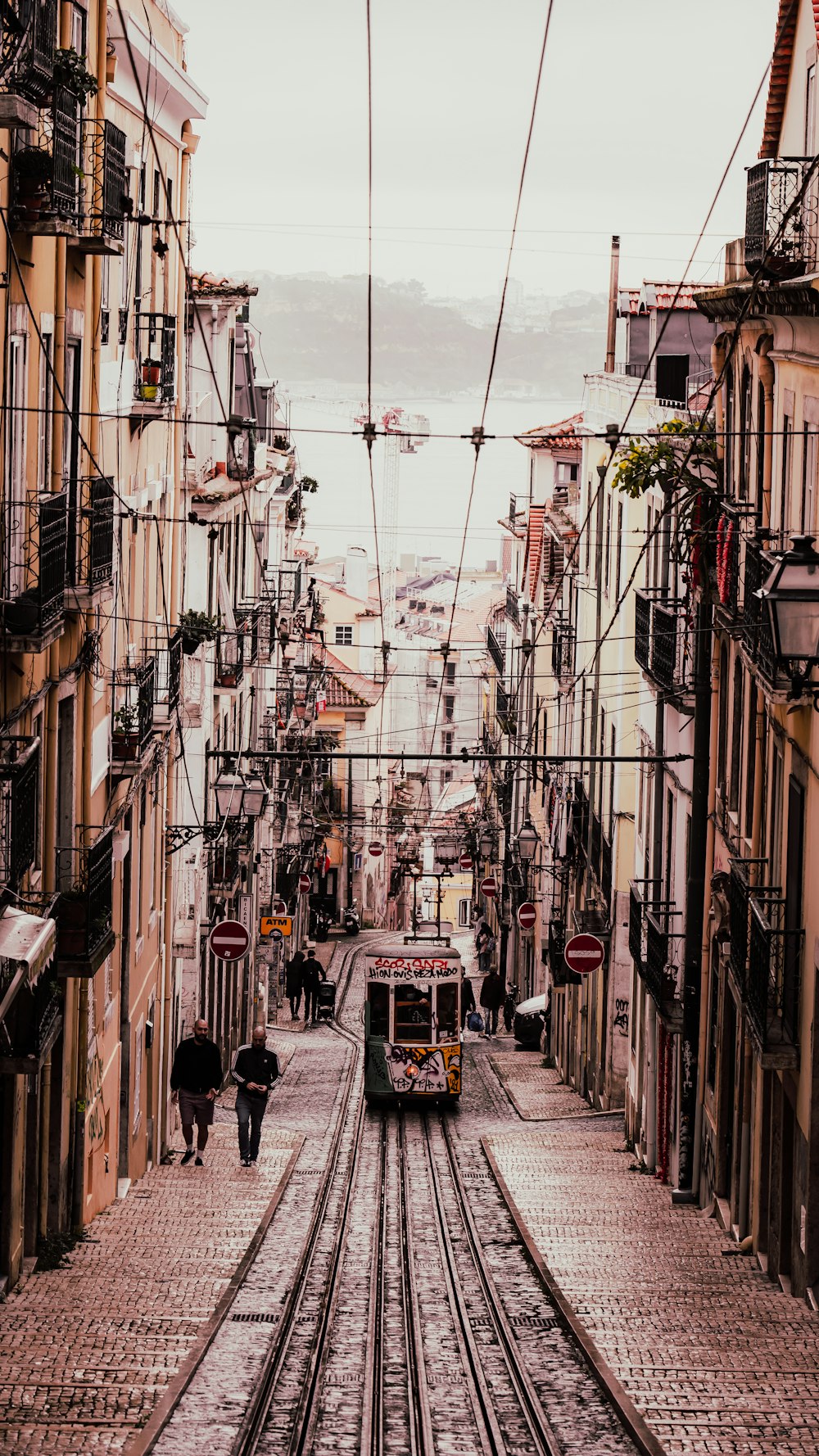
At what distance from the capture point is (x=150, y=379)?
21219 mm

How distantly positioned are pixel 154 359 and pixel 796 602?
1260cm

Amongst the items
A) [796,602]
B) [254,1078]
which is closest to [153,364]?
[254,1078]

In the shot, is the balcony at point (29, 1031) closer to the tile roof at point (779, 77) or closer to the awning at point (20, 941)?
the awning at point (20, 941)

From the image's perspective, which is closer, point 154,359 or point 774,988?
point 774,988

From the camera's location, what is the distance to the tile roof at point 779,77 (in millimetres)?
17047

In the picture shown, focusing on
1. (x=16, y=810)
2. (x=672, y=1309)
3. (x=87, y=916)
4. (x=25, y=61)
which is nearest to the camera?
(x=25, y=61)

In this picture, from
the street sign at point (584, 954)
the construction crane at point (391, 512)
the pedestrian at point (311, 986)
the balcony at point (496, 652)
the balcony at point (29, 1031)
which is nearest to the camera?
the balcony at point (29, 1031)

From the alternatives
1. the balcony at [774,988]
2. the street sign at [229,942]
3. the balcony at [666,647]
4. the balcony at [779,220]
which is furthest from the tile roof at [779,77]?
the street sign at [229,942]

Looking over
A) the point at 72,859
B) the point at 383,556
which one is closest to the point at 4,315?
the point at 72,859

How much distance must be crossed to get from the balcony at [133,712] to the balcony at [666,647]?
545 cm

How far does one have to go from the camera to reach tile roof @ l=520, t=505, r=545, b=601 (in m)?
52.5

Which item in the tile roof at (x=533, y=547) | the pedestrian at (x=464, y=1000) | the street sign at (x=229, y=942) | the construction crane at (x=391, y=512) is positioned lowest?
the pedestrian at (x=464, y=1000)

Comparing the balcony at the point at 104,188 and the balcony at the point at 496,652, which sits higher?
the balcony at the point at 104,188

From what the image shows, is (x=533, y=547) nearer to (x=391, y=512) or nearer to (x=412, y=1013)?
(x=412, y=1013)
